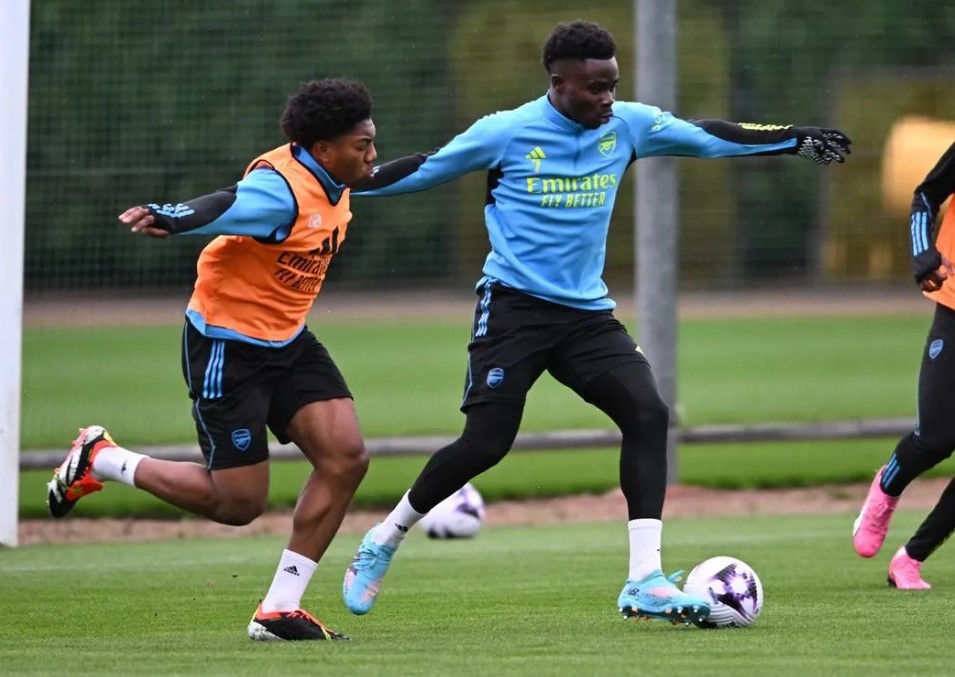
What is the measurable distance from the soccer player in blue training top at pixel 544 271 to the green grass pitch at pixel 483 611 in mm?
565

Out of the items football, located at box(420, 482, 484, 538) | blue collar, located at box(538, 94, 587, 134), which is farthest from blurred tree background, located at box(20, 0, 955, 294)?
blue collar, located at box(538, 94, 587, 134)

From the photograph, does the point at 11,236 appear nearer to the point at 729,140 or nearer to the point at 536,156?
the point at 536,156

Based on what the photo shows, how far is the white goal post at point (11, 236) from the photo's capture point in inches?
381

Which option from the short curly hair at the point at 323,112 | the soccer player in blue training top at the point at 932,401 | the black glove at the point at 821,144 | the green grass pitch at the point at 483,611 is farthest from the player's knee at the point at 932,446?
the short curly hair at the point at 323,112

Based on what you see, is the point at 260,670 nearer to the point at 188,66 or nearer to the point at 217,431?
the point at 217,431

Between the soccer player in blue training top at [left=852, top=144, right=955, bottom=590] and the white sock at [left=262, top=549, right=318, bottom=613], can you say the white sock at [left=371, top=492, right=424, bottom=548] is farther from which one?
the soccer player in blue training top at [left=852, top=144, right=955, bottom=590]

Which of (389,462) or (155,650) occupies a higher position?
(155,650)

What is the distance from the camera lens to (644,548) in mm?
6027

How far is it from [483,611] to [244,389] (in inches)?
55.8

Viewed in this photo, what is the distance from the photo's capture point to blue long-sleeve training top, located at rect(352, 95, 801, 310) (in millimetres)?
6344

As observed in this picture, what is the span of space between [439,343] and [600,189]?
2238 centimetres

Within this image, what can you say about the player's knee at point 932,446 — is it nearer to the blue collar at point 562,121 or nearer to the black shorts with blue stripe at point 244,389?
the blue collar at point 562,121

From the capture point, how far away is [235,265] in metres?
6.14

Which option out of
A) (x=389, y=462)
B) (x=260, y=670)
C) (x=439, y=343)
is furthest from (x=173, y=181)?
(x=439, y=343)
